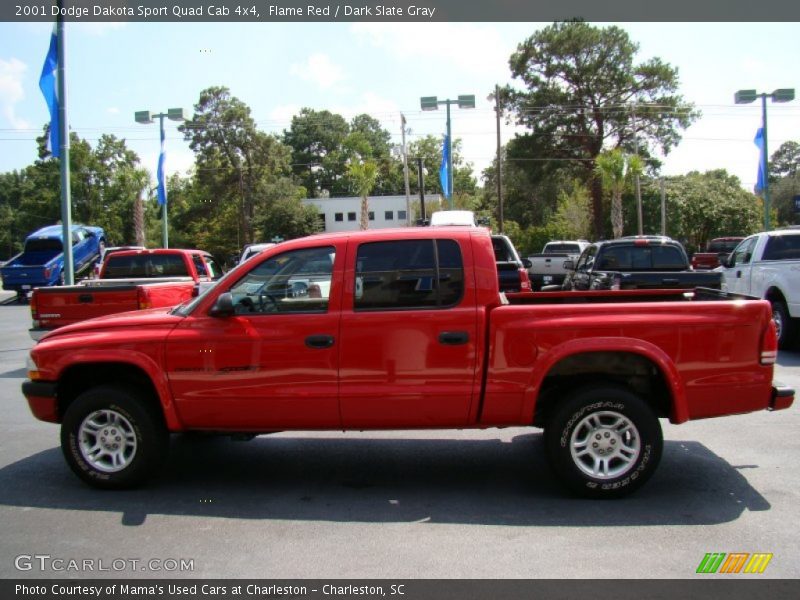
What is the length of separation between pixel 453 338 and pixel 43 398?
3.15 meters

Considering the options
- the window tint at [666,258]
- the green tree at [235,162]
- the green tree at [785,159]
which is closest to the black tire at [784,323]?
the window tint at [666,258]

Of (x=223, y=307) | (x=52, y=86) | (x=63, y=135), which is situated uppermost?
(x=52, y=86)

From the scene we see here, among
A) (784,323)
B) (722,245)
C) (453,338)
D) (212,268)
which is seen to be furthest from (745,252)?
(722,245)

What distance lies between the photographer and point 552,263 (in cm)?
2858

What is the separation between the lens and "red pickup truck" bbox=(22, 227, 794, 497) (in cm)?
500

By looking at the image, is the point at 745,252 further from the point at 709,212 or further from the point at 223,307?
the point at 709,212

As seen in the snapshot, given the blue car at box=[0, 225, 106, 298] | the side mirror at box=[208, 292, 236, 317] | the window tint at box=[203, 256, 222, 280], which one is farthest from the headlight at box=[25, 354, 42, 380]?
the blue car at box=[0, 225, 106, 298]

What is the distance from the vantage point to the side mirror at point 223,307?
5098 mm

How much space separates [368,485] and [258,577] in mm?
1674

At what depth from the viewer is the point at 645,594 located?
3.74m

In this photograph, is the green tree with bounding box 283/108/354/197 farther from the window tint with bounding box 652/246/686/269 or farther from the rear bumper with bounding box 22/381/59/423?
the rear bumper with bounding box 22/381/59/423

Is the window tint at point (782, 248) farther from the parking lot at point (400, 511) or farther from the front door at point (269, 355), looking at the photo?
the front door at point (269, 355)

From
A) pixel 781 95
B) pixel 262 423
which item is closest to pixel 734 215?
pixel 781 95

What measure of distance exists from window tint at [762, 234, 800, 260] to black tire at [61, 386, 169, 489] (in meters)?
10.4
